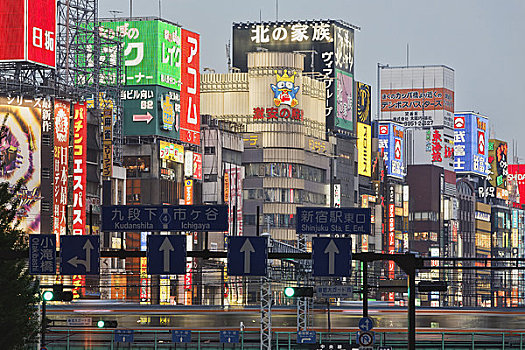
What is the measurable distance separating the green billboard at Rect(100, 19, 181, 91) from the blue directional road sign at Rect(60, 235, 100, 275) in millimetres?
102865

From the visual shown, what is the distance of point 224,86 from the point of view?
178 m

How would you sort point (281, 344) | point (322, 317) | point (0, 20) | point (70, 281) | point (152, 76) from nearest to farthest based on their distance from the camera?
point (281, 344), point (322, 317), point (0, 20), point (70, 281), point (152, 76)

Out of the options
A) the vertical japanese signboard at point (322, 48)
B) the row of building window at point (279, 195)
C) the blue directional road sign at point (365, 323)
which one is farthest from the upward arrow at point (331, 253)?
the vertical japanese signboard at point (322, 48)

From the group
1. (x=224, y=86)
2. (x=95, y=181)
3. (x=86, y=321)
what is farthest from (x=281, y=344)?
(x=224, y=86)

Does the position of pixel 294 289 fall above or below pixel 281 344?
above

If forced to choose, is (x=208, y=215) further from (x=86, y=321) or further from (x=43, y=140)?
(x=43, y=140)

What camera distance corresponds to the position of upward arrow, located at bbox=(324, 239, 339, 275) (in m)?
44.1

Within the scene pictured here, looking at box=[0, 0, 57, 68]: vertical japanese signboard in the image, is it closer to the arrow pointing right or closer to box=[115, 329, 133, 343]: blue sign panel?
the arrow pointing right

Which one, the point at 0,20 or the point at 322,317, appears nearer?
the point at 322,317

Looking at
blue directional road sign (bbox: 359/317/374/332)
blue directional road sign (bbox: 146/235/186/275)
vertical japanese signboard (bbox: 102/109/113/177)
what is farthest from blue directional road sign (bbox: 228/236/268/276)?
vertical japanese signboard (bbox: 102/109/113/177)

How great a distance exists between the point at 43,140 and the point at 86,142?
928cm

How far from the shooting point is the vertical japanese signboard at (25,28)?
10950 cm

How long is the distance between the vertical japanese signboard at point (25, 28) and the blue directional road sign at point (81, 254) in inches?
2718

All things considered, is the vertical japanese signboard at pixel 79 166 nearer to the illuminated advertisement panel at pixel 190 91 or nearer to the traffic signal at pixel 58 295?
the illuminated advertisement panel at pixel 190 91
